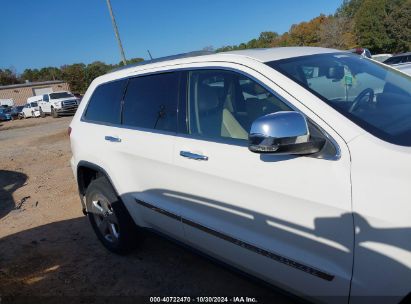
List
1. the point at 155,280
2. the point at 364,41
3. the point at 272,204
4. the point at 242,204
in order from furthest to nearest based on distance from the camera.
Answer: the point at 364,41 < the point at 155,280 < the point at 242,204 < the point at 272,204

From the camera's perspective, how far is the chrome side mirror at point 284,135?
1867mm

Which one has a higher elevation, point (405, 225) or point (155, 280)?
point (405, 225)

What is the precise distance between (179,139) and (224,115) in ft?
1.20

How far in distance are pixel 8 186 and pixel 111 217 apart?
4.56 meters

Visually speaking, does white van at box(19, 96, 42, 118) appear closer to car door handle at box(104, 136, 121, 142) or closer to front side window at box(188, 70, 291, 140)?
car door handle at box(104, 136, 121, 142)

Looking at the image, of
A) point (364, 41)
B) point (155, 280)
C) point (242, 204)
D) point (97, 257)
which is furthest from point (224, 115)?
point (364, 41)

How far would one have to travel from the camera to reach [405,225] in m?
1.64

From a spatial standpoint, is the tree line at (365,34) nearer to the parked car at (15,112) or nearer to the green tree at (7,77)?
the parked car at (15,112)

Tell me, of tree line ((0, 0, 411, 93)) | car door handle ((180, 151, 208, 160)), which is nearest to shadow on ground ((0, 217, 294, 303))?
car door handle ((180, 151, 208, 160))

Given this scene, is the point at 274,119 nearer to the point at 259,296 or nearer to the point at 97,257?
the point at 259,296

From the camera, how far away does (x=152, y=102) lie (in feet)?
10.4

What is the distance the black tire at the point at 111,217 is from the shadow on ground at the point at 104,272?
0.16m

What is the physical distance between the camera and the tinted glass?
9.68 feet

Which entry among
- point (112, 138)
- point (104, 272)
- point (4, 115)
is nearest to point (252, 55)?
point (112, 138)
